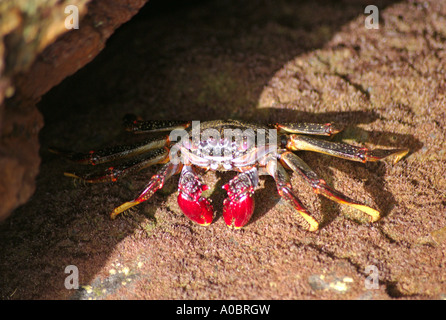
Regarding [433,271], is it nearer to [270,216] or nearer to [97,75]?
[270,216]

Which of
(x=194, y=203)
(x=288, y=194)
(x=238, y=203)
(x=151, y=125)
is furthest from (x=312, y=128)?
(x=151, y=125)

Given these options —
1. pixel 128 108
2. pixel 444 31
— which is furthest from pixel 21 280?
pixel 444 31

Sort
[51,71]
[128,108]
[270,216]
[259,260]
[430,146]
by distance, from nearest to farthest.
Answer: [51,71], [259,260], [270,216], [430,146], [128,108]

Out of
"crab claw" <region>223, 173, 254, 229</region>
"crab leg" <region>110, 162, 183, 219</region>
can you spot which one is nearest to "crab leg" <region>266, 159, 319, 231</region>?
"crab claw" <region>223, 173, 254, 229</region>

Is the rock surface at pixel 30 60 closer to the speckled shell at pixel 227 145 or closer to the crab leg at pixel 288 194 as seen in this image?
the speckled shell at pixel 227 145

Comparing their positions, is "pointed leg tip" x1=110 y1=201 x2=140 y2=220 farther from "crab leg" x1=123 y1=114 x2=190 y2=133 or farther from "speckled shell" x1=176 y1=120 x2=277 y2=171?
"crab leg" x1=123 y1=114 x2=190 y2=133

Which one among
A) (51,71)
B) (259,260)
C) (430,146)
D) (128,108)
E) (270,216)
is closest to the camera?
(51,71)

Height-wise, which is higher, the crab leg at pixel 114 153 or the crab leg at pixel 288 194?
the crab leg at pixel 114 153

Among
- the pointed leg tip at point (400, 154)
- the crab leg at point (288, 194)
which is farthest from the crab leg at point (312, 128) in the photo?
the pointed leg tip at point (400, 154)

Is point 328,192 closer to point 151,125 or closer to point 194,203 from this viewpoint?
point 194,203
